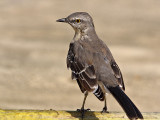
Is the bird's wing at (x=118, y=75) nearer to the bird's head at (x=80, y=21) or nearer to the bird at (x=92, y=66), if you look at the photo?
the bird at (x=92, y=66)

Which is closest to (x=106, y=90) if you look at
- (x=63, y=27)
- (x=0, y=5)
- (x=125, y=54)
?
(x=125, y=54)

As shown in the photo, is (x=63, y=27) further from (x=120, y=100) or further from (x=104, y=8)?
(x=120, y=100)

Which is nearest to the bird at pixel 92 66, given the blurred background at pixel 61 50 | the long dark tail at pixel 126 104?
the long dark tail at pixel 126 104

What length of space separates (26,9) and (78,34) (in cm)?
2257

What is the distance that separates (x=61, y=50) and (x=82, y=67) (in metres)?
13.2

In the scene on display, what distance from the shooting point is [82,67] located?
7.16 metres

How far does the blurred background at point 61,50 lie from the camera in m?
15.2

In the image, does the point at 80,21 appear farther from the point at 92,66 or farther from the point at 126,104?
the point at 126,104

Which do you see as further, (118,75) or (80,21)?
(80,21)

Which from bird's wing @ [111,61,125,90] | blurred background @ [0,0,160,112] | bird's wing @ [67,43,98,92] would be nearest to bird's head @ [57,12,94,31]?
bird's wing @ [67,43,98,92]

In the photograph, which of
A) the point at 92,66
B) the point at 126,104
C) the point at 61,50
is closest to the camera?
the point at 126,104

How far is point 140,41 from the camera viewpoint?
22422 millimetres

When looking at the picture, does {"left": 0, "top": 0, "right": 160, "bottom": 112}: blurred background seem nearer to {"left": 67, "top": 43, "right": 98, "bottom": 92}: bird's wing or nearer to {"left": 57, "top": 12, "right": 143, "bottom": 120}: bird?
{"left": 57, "top": 12, "right": 143, "bottom": 120}: bird

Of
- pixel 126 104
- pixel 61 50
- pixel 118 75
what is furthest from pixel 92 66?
pixel 61 50
